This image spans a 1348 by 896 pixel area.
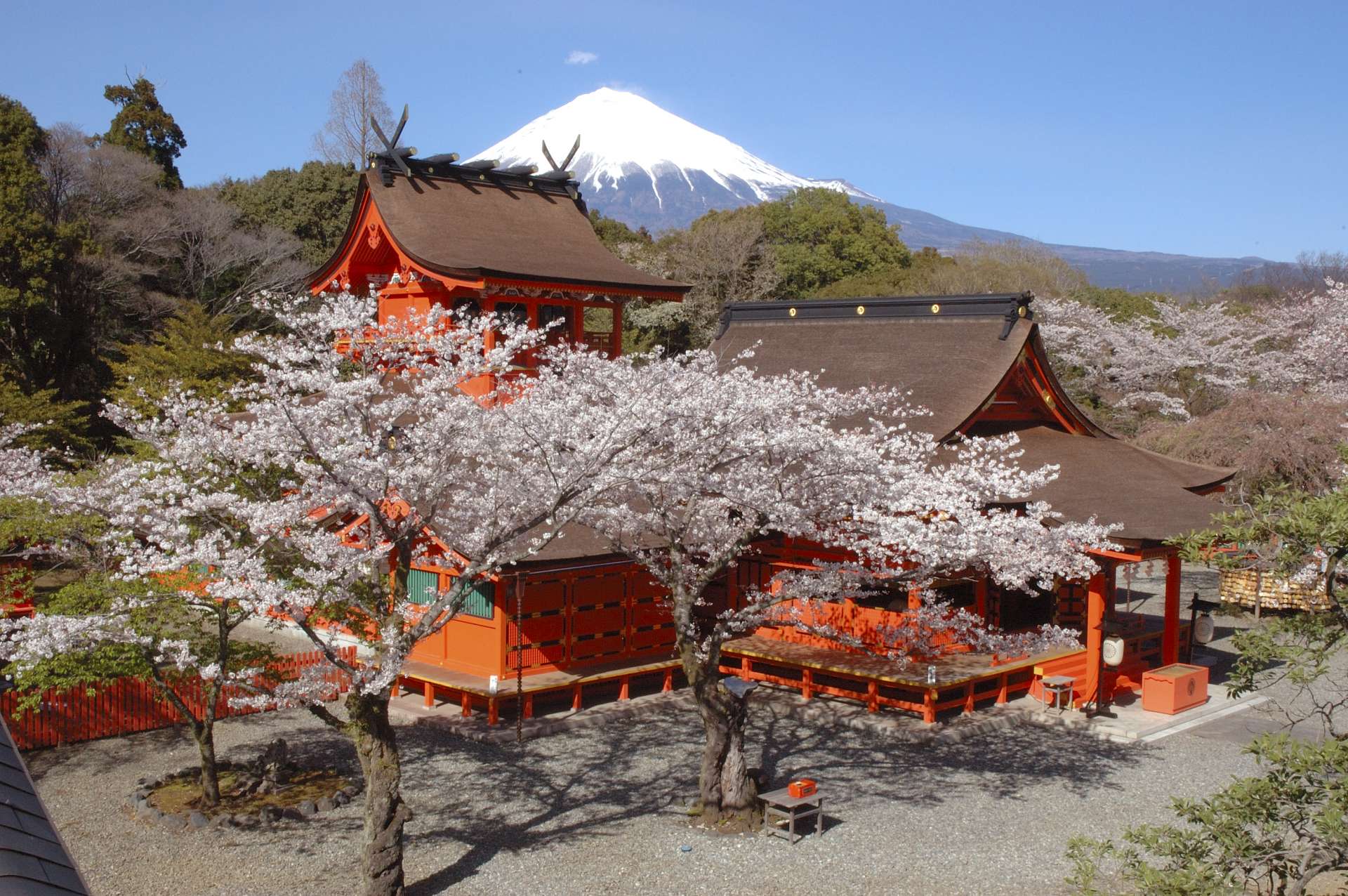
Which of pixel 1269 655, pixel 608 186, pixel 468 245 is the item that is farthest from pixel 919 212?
pixel 1269 655

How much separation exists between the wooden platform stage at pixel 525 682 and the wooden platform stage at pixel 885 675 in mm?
1338

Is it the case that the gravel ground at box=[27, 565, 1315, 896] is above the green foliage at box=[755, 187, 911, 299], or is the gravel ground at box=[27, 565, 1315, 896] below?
below

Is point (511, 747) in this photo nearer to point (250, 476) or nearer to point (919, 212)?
point (250, 476)

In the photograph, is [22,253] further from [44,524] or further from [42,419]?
[44,524]

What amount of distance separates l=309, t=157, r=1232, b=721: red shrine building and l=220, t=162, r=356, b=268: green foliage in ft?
57.9

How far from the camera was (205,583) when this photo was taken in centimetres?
1003

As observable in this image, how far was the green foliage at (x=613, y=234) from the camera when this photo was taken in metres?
42.7

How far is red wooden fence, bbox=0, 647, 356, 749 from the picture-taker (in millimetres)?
12445

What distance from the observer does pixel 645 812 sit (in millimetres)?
11008

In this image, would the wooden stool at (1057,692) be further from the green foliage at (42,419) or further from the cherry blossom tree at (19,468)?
the green foliage at (42,419)

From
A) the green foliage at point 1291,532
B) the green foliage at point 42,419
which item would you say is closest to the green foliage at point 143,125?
the green foliage at point 42,419

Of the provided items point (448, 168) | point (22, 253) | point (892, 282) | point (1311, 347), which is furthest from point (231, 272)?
point (1311, 347)

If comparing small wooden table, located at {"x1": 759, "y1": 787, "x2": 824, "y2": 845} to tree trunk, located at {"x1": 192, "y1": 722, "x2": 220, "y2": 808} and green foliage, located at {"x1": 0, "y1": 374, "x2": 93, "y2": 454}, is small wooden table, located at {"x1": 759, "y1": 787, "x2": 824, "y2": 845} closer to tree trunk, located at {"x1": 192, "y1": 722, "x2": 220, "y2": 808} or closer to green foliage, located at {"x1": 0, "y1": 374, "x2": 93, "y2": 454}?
tree trunk, located at {"x1": 192, "y1": 722, "x2": 220, "y2": 808}

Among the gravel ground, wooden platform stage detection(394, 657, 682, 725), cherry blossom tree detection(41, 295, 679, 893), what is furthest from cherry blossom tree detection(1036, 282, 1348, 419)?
cherry blossom tree detection(41, 295, 679, 893)
